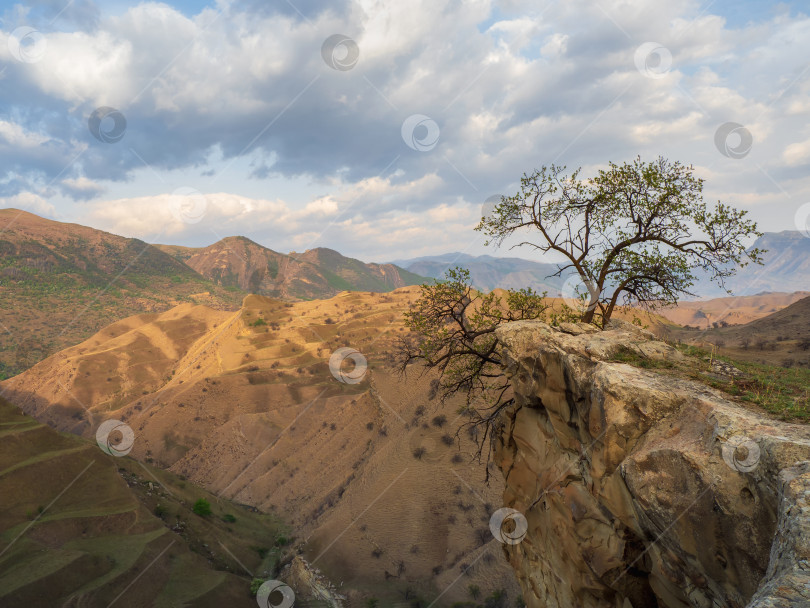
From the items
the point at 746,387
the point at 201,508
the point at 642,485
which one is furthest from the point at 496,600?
the point at 201,508

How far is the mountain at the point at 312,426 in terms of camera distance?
106 feet

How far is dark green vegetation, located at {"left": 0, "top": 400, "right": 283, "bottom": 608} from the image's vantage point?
87.9 ft

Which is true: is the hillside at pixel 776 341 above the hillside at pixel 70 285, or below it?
below

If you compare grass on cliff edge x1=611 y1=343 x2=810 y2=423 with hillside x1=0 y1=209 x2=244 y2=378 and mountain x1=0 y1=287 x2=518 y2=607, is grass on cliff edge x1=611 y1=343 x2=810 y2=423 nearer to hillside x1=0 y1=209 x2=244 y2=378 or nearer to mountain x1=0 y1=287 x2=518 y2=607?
mountain x1=0 y1=287 x2=518 y2=607

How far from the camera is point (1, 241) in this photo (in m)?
137

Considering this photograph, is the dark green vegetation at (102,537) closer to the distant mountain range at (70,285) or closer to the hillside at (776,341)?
the hillside at (776,341)

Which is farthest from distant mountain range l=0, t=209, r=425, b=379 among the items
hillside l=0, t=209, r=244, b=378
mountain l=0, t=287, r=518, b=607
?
mountain l=0, t=287, r=518, b=607

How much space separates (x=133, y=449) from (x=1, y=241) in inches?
5113

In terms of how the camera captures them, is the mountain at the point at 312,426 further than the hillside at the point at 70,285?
No

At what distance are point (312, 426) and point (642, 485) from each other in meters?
54.7

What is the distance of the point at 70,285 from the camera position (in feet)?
436

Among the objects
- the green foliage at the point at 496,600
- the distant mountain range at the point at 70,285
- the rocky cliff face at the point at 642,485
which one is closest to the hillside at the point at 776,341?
the rocky cliff face at the point at 642,485

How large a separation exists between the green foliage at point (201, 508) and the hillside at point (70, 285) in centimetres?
8537

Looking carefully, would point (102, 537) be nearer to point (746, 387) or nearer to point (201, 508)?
point (201, 508)
